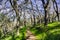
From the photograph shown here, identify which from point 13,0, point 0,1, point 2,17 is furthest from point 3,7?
point 13,0

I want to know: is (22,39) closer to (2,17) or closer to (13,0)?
(13,0)

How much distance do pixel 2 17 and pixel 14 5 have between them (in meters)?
11.9

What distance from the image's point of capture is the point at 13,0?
1773cm

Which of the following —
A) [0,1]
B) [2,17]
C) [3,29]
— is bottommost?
[3,29]

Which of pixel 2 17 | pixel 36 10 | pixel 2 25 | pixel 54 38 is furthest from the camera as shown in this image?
pixel 36 10

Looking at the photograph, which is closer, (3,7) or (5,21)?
(3,7)

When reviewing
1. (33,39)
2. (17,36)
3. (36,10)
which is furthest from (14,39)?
(36,10)

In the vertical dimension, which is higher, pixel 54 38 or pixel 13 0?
pixel 13 0

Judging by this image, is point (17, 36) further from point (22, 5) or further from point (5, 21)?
point (5, 21)

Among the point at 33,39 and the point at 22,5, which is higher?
the point at 22,5

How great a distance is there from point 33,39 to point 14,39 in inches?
104

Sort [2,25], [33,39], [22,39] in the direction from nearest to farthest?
[33,39] → [22,39] → [2,25]

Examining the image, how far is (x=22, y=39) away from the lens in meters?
17.0

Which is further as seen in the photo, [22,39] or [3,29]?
[3,29]
